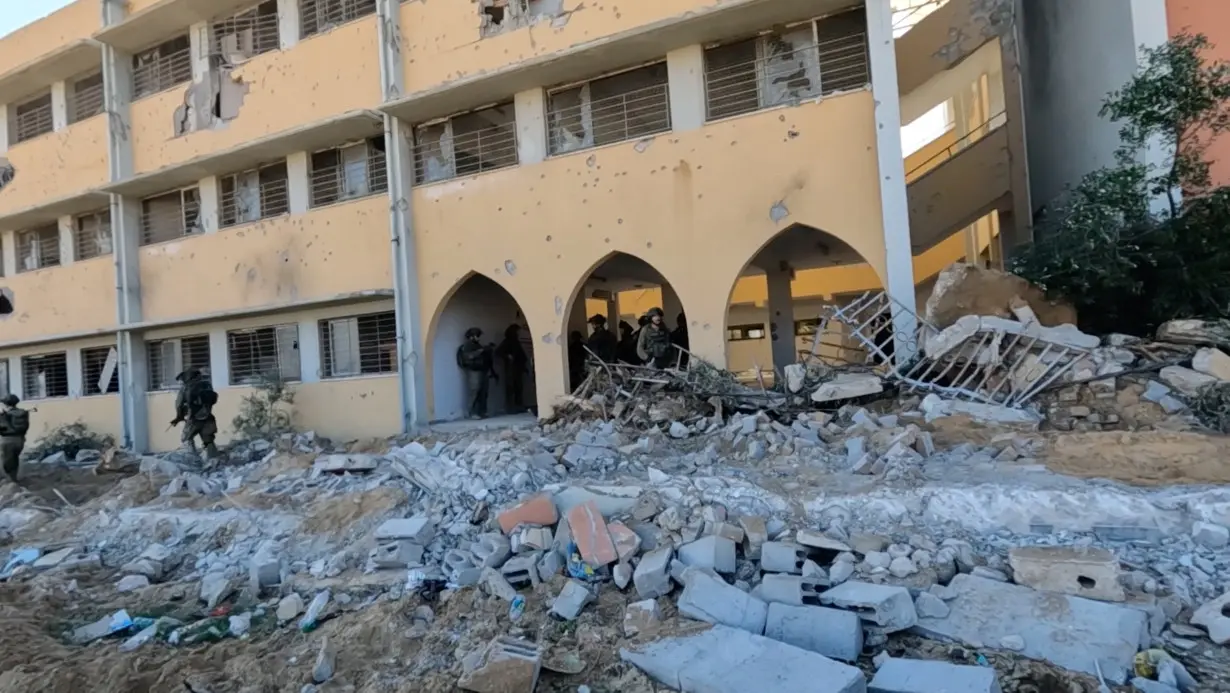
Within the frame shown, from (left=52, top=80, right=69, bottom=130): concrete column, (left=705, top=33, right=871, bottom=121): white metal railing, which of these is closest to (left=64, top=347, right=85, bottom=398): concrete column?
(left=52, top=80, right=69, bottom=130): concrete column

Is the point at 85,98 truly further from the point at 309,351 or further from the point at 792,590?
the point at 792,590

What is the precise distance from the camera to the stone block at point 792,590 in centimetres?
411

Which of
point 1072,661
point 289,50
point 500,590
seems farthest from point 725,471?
point 289,50

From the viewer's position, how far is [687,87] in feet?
32.0

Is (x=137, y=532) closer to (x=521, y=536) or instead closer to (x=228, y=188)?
(x=521, y=536)

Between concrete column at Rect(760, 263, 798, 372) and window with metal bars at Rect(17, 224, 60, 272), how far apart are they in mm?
15241

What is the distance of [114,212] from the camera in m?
14.3

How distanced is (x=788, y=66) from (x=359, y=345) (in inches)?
314

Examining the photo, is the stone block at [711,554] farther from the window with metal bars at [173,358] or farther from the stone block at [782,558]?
the window with metal bars at [173,358]

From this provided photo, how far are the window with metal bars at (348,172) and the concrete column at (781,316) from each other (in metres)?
6.87

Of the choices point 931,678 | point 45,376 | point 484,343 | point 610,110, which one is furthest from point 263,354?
point 931,678

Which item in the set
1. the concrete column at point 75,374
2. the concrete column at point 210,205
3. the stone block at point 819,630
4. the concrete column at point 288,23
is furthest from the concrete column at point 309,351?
the stone block at point 819,630

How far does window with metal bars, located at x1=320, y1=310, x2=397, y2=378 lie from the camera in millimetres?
12008

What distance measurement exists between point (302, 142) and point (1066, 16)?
39.8 feet
